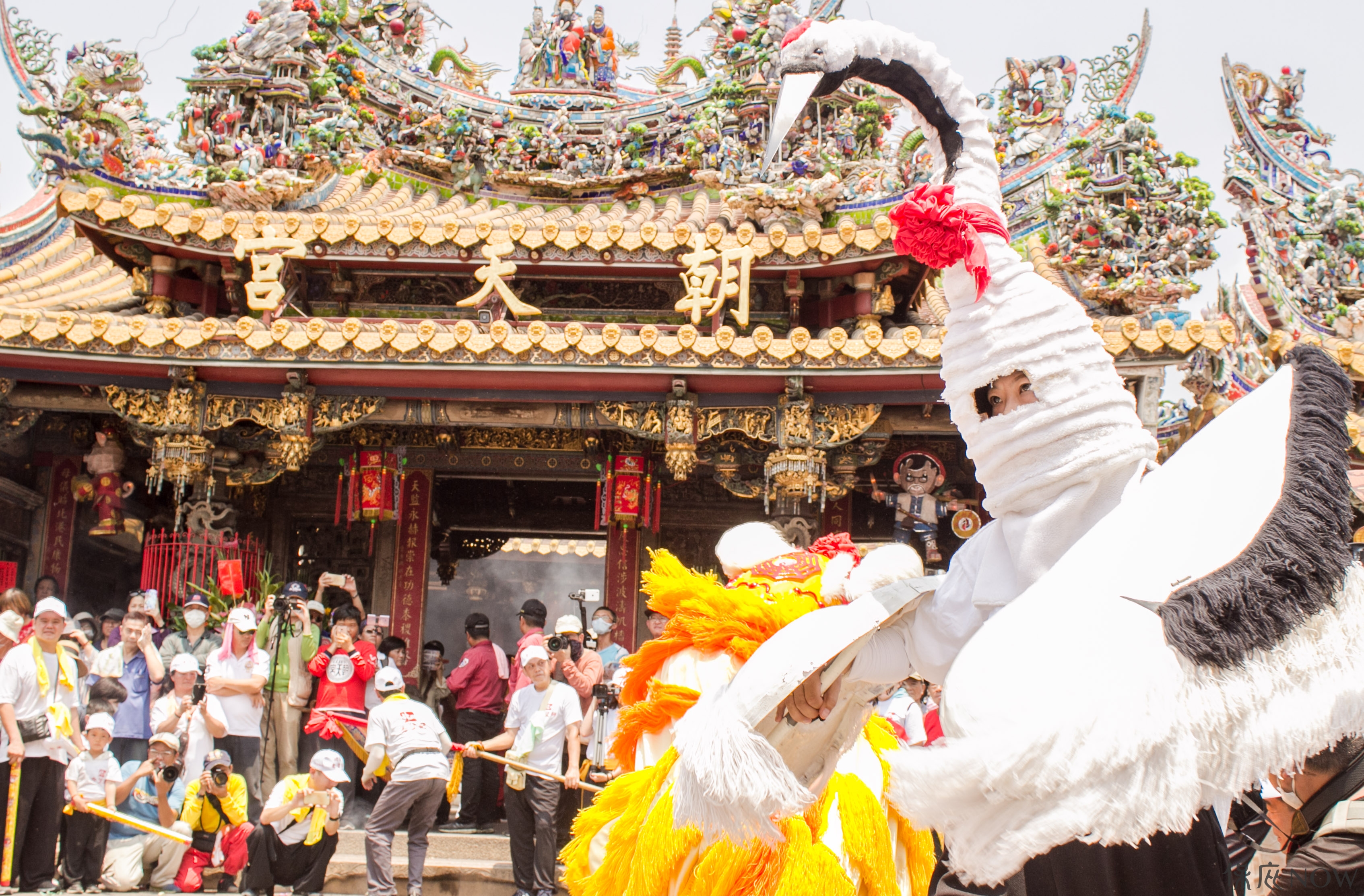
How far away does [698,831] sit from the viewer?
8.98ft

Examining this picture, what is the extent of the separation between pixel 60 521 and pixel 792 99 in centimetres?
948

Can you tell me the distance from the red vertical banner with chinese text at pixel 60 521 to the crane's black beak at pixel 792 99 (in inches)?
365

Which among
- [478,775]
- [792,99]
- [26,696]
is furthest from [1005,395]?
[478,775]

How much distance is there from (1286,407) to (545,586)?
14844 millimetres

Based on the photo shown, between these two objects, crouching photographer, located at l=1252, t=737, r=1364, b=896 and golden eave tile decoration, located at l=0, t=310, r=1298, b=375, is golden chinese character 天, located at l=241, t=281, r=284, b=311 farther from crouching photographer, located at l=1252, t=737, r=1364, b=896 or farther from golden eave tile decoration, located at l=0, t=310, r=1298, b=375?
crouching photographer, located at l=1252, t=737, r=1364, b=896

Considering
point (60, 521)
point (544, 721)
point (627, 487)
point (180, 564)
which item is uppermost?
point (627, 487)

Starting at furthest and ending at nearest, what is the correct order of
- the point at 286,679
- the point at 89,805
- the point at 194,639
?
the point at 194,639
the point at 286,679
the point at 89,805

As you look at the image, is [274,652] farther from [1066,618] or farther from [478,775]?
[1066,618]

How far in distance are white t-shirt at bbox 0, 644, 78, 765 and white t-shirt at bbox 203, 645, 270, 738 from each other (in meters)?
0.92

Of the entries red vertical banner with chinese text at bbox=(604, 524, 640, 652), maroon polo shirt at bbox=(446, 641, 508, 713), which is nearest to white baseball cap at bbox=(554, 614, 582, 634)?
maroon polo shirt at bbox=(446, 641, 508, 713)

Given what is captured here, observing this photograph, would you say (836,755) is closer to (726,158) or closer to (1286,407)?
(1286,407)

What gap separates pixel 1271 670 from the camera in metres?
1.66

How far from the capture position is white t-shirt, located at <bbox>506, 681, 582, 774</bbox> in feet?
20.3

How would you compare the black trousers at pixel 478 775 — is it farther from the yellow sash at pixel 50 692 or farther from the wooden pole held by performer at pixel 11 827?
the wooden pole held by performer at pixel 11 827
